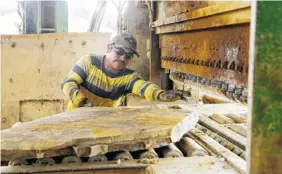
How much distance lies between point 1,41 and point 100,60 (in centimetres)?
285

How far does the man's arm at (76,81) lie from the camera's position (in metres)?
4.15

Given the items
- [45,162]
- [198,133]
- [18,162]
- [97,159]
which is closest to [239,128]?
[198,133]

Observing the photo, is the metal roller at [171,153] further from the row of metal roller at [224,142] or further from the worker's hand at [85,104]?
the worker's hand at [85,104]

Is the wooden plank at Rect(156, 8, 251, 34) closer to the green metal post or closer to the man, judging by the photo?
the green metal post

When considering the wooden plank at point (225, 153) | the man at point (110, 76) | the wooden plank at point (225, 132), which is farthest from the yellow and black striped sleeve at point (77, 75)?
the wooden plank at point (225, 153)

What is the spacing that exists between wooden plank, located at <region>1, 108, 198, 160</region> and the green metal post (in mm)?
1057

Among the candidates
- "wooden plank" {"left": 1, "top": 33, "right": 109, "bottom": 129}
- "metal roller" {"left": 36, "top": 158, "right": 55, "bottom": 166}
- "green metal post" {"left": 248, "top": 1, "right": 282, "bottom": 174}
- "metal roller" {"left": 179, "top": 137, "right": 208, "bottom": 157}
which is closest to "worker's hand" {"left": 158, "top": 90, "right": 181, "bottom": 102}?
"metal roller" {"left": 179, "top": 137, "right": 208, "bottom": 157}

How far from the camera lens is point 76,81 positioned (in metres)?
4.54

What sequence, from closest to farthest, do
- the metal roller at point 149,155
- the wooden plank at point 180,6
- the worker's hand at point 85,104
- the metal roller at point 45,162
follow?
the metal roller at point 45,162
the metal roller at point 149,155
the wooden plank at point 180,6
the worker's hand at point 85,104

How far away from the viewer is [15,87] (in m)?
6.99

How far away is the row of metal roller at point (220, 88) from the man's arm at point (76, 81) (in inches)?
45.8

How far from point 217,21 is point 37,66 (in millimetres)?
4946

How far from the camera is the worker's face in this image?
448 centimetres

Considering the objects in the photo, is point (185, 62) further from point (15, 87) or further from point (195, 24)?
point (15, 87)
